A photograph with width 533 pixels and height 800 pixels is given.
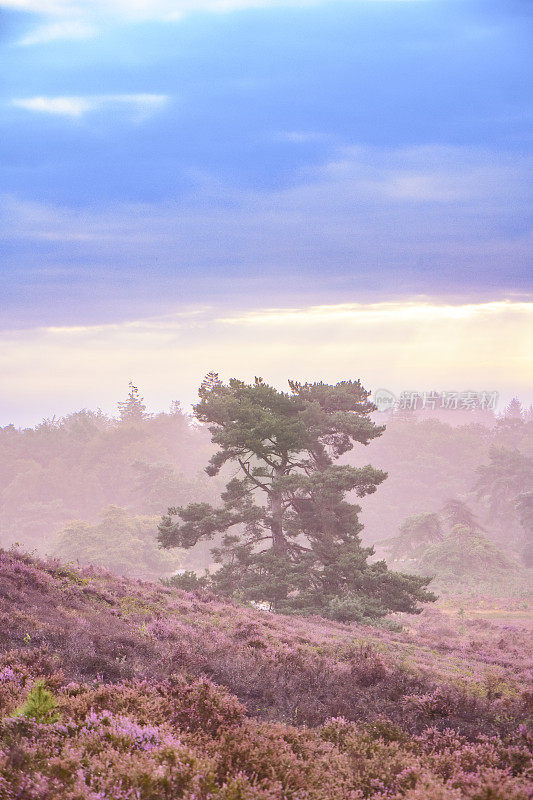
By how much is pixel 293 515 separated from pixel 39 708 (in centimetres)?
2199

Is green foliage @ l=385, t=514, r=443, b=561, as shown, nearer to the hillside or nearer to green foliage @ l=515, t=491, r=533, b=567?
green foliage @ l=515, t=491, r=533, b=567

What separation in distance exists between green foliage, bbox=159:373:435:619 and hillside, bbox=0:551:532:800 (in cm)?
1058

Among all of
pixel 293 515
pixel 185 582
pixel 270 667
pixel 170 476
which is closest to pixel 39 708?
pixel 270 667

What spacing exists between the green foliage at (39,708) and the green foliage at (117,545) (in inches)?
1996

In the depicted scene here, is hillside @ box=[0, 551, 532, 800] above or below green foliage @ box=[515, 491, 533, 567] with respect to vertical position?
above

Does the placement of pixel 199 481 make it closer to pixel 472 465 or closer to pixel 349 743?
pixel 472 465

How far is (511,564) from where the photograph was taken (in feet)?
169

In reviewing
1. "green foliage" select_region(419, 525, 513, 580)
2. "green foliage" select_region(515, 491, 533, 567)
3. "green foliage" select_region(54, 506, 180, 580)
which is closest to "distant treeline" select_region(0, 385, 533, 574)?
"green foliage" select_region(54, 506, 180, 580)

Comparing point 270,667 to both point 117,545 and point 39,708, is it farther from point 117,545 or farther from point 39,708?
point 117,545

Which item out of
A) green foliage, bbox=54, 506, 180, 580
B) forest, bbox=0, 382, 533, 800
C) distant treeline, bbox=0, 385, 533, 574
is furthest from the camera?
distant treeline, bbox=0, 385, 533, 574

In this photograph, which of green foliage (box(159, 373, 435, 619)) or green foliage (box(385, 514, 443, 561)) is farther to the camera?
green foliage (box(385, 514, 443, 561))

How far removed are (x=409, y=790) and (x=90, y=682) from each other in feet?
15.4

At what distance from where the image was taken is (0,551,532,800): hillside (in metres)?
5.36

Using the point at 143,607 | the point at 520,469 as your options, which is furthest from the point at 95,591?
the point at 520,469
